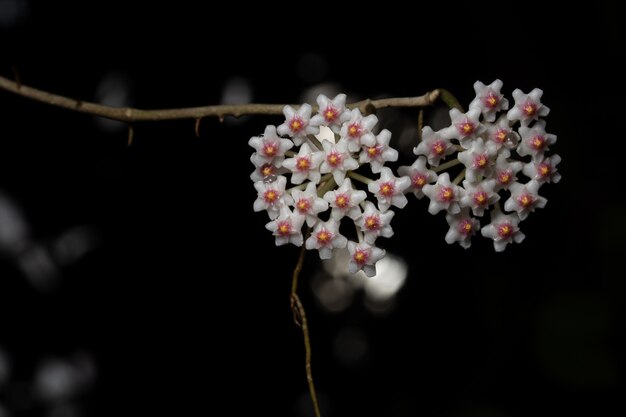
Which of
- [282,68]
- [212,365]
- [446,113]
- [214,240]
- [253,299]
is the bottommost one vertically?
[212,365]

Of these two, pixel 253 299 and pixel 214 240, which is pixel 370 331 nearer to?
pixel 253 299

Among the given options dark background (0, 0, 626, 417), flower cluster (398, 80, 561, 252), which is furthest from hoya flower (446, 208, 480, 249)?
dark background (0, 0, 626, 417)

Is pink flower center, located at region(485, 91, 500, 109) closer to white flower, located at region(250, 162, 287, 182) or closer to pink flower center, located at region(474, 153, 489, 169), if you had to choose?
pink flower center, located at region(474, 153, 489, 169)

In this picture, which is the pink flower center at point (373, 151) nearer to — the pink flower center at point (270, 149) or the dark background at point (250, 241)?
the pink flower center at point (270, 149)

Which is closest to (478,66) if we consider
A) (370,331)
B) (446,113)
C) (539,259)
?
(446,113)

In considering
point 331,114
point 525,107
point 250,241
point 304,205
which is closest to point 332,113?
point 331,114

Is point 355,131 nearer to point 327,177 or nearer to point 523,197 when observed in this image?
point 327,177

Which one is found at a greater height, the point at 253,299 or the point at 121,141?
the point at 121,141
